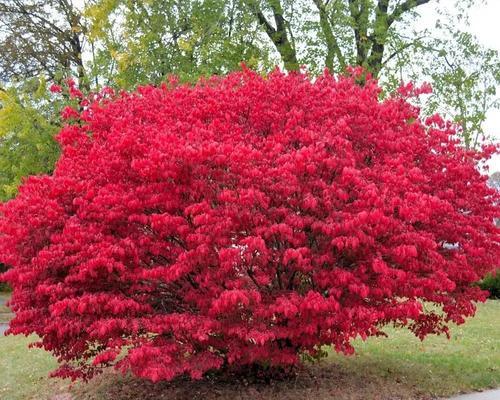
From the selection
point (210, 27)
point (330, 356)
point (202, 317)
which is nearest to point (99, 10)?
point (210, 27)

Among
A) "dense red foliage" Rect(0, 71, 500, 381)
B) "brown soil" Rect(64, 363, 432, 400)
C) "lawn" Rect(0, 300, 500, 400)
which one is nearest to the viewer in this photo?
"dense red foliage" Rect(0, 71, 500, 381)

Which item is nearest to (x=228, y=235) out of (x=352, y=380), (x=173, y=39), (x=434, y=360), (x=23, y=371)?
(x=352, y=380)

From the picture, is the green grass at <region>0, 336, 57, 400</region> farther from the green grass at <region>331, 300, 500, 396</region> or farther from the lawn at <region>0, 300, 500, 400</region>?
Result: the green grass at <region>331, 300, 500, 396</region>

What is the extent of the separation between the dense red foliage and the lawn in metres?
1.09

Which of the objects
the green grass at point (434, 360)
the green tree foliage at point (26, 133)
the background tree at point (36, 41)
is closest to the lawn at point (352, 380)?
the green grass at point (434, 360)

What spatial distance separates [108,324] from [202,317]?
3.03 feet

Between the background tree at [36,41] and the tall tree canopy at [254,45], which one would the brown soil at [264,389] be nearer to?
the tall tree canopy at [254,45]

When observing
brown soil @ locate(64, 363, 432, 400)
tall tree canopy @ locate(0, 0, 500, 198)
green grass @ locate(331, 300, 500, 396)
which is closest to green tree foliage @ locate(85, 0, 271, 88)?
tall tree canopy @ locate(0, 0, 500, 198)

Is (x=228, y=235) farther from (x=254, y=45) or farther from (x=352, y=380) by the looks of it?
(x=254, y=45)

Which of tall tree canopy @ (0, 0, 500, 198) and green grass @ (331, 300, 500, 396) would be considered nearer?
green grass @ (331, 300, 500, 396)

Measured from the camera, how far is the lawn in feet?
25.8

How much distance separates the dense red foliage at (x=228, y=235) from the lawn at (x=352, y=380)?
3.57 ft

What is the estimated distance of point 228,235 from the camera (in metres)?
6.18

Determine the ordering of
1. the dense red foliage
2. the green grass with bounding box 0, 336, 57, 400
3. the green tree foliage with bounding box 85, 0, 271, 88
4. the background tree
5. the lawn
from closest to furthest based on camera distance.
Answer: the dense red foliage < the lawn < the green grass with bounding box 0, 336, 57, 400 < the green tree foliage with bounding box 85, 0, 271, 88 < the background tree
